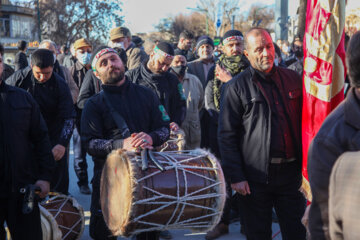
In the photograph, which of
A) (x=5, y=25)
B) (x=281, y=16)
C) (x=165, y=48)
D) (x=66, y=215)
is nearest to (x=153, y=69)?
(x=165, y=48)

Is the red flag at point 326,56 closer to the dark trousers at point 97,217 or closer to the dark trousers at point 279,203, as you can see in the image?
the dark trousers at point 279,203


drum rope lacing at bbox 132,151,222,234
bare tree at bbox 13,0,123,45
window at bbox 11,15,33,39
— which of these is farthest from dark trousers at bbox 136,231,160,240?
window at bbox 11,15,33,39

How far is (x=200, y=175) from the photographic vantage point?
3449 mm

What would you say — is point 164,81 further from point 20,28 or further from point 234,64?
point 20,28

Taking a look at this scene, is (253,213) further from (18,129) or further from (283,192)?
(18,129)

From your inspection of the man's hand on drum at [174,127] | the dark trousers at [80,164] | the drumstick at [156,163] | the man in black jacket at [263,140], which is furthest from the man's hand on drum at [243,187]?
the dark trousers at [80,164]

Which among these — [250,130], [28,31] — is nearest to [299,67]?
[250,130]

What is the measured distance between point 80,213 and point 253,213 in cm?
207

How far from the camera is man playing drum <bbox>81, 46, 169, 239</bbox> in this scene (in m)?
3.97

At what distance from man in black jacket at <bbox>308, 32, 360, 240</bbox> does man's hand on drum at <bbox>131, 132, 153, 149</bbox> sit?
5.71ft

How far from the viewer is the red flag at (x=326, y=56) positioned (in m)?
3.15

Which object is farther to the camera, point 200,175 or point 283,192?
point 283,192

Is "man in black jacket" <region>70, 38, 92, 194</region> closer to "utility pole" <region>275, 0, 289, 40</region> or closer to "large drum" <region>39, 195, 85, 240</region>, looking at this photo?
"large drum" <region>39, 195, 85, 240</region>

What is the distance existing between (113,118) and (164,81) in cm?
173
